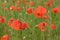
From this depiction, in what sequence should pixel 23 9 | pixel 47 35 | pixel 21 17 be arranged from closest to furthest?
pixel 47 35 < pixel 21 17 < pixel 23 9

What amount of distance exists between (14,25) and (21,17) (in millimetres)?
633

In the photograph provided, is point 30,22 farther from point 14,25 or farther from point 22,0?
point 22,0

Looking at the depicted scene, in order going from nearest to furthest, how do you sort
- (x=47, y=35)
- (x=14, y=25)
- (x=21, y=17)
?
(x=14, y=25)
(x=47, y=35)
(x=21, y=17)

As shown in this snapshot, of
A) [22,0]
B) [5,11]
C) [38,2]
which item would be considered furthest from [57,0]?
[5,11]

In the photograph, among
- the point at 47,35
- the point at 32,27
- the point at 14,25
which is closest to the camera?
the point at 14,25

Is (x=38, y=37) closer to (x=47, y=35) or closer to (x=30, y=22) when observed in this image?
(x=47, y=35)

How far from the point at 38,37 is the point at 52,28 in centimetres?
15

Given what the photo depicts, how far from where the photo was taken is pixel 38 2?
3.00m

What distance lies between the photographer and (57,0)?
3.07 metres

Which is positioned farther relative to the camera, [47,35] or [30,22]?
[30,22]

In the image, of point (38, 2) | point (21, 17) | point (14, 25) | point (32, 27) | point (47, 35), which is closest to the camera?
point (14, 25)

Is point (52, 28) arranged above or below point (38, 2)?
above

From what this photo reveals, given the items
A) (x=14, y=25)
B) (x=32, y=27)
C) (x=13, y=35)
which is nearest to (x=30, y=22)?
(x=32, y=27)

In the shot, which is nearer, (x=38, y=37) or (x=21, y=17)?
(x=38, y=37)
